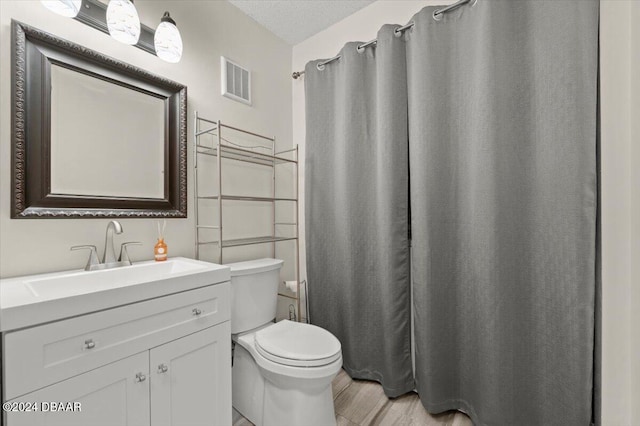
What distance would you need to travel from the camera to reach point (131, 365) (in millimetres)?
946

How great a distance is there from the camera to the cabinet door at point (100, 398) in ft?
2.54

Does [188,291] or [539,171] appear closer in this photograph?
[188,291]

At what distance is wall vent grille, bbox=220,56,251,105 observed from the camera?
1.75 m

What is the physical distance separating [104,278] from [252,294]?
0.68m

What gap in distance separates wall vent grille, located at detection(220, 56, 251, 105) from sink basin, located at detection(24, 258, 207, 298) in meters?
1.07

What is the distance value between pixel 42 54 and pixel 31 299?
981mm

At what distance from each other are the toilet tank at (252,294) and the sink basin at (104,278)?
289 millimetres

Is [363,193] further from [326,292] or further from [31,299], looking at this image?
[31,299]

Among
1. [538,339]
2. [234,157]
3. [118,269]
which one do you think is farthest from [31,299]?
[538,339]

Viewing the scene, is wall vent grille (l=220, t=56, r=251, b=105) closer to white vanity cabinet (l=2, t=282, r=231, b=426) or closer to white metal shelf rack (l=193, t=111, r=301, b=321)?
white metal shelf rack (l=193, t=111, r=301, b=321)

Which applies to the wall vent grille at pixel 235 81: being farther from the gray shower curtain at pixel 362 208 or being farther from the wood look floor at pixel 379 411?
the wood look floor at pixel 379 411

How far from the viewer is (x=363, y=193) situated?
1.76 metres
